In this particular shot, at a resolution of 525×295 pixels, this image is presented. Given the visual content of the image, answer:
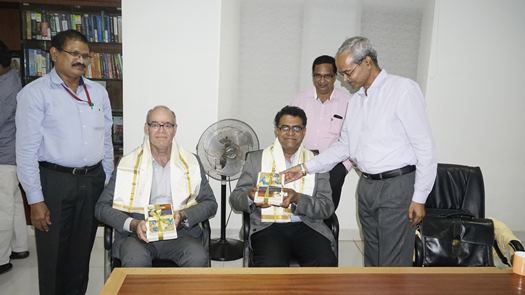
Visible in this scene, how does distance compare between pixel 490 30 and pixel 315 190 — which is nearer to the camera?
pixel 315 190

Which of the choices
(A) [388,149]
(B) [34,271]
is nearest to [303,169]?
(A) [388,149]

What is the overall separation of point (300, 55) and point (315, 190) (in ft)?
5.73

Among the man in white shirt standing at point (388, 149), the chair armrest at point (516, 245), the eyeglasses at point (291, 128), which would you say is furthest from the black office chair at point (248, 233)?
the chair armrest at point (516, 245)

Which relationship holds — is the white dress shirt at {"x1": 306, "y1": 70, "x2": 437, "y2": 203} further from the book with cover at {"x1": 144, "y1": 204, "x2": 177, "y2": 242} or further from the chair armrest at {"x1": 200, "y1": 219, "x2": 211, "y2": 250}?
the book with cover at {"x1": 144, "y1": 204, "x2": 177, "y2": 242}

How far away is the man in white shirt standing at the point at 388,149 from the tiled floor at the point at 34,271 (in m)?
1.44

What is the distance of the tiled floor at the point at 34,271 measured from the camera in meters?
3.02

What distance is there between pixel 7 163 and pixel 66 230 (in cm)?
117

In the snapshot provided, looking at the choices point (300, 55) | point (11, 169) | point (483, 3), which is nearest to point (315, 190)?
point (300, 55)

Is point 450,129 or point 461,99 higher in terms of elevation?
point 461,99

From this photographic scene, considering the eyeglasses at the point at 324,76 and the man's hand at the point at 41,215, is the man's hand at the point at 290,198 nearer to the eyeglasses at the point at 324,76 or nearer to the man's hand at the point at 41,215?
the eyeglasses at the point at 324,76

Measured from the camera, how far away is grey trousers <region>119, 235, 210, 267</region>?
225 cm

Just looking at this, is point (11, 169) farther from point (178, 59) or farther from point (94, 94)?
point (178, 59)

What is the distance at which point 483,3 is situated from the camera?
12.8 ft

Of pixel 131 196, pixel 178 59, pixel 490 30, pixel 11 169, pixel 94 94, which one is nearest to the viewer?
pixel 131 196
